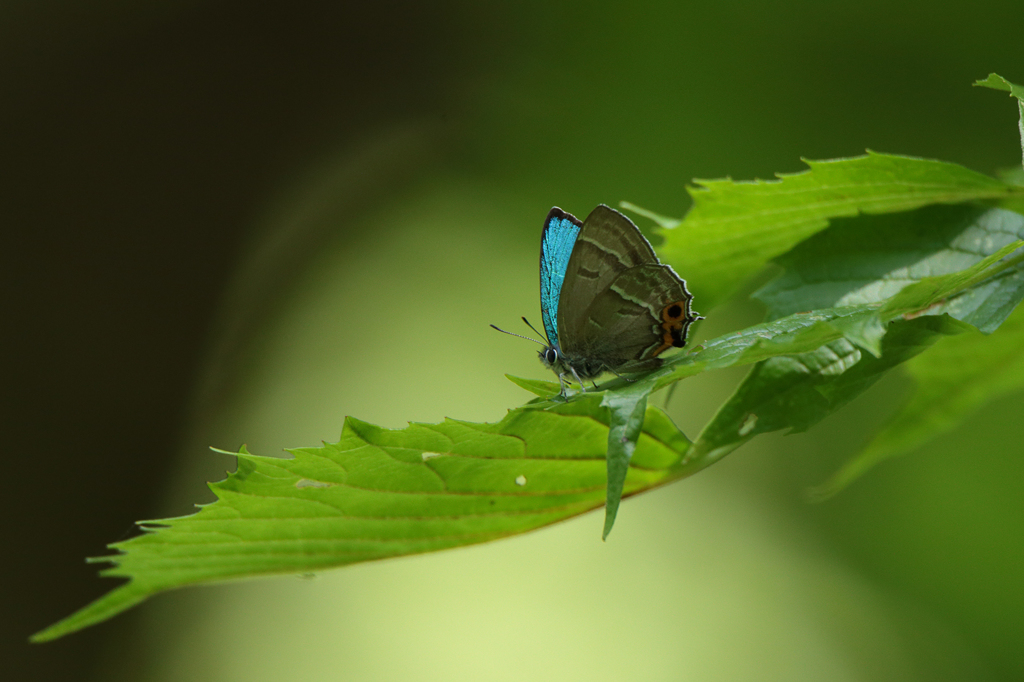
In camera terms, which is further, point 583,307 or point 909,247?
point 583,307

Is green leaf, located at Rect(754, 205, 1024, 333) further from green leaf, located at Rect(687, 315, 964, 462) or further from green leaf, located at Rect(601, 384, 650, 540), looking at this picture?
green leaf, located at Rect(601, 384, 650, 540)

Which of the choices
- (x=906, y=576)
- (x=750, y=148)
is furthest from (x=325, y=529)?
(x=906, y=576)

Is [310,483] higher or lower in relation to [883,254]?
lower

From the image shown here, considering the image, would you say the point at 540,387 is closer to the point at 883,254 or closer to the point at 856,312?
the point at 856,312

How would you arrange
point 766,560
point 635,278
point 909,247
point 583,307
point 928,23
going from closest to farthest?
1. point 909,247
2. point 635,278
3. point 583,307
4. point 928,23
5. point 766,560

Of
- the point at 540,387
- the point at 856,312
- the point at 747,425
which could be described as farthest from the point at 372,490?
the point at 856,312

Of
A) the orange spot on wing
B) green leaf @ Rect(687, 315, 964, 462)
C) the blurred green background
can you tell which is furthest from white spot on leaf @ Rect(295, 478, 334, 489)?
the blurred green background

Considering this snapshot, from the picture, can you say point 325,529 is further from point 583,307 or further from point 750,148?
point 750,148
